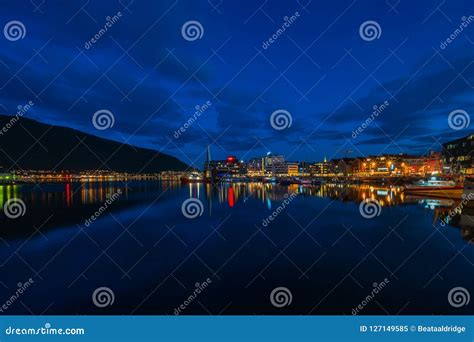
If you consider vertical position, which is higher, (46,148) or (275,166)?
(275,166)

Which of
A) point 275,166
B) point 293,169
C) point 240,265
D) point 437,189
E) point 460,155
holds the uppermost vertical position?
point 293,169

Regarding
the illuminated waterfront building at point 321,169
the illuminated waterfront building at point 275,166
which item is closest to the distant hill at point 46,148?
the illuminated waterfront building at point 275,166

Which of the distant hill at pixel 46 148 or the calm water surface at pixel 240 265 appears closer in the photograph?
the calm water surface at pixel 240 265

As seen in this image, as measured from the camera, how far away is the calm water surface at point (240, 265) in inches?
293

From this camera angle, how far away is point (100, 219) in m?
20.1

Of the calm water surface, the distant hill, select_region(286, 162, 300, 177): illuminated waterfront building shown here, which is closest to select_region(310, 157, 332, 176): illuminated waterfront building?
select_region(286, 162, 300, 177): illuminated waterfront building

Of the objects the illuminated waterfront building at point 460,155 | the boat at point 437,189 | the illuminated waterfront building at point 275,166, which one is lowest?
the boat at point 437,189

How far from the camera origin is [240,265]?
1005cm

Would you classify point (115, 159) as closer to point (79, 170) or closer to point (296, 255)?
point (79, 170)

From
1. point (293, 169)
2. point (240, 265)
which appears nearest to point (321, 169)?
point (293, 169)

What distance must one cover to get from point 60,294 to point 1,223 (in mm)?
14200

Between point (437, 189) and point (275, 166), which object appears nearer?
point (437, 189)

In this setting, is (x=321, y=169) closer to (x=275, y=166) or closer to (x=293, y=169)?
(x=293, y=169)

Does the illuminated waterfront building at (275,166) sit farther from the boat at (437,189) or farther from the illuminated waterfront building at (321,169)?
the boat at (437,189)
